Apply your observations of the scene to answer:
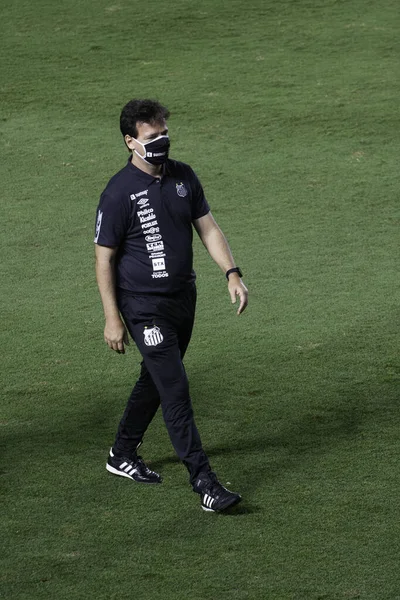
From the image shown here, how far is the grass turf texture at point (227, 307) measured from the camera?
4.92m

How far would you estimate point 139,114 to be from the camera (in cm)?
529

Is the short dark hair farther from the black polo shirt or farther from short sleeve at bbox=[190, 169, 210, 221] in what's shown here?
short sleeve at bbox=[190, 169, 210, 221]

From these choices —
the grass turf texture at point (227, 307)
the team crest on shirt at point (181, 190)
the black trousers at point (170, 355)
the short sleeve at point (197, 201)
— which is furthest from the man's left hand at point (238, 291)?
the grass turf texture at point (227, 307)

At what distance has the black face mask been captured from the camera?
525 cm

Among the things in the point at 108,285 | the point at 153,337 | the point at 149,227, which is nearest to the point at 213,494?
the point at 153,337

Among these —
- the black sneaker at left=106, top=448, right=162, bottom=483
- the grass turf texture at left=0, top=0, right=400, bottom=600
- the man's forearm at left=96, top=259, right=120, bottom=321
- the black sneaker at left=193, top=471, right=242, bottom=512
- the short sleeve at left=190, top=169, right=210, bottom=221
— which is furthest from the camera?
the black sneaker at left=106, top=448, right=162, bottom=483

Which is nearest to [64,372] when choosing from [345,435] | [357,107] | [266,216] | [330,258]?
[345,435]

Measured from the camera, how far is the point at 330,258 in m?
9.05

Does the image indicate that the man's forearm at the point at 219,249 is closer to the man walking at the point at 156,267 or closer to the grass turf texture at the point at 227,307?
the man walking at the point at 156,267

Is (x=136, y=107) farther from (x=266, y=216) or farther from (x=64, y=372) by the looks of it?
(x=266, y=216)

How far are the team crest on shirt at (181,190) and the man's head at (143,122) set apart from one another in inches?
10.0

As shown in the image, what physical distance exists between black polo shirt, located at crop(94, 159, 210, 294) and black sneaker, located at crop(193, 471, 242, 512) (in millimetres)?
908

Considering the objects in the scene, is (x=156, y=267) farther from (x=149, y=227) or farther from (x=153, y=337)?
(x=153, y=337)

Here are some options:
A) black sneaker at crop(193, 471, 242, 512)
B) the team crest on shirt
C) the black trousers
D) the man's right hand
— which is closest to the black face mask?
the team crest on shirt
